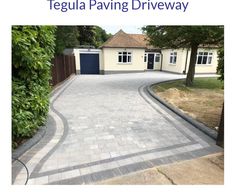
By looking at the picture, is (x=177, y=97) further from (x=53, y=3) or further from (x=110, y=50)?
(x=110, y=50)

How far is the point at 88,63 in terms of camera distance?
20781 mm

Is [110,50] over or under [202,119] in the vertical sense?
over

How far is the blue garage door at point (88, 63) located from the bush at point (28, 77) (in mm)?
16008

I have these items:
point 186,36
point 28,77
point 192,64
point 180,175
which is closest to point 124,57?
point 192,64

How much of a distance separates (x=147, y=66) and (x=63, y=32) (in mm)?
14275

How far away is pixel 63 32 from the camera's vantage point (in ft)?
38.5

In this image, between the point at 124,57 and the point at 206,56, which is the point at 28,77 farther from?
the point at 206,56

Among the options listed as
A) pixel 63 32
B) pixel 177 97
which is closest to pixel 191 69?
pixel 177 97

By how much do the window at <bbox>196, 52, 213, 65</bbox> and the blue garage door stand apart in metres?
10.8

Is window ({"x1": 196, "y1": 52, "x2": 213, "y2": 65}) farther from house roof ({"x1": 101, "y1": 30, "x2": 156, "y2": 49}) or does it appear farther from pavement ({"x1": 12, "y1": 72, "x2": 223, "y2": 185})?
pavement ({"x1": 12, "y1": 72, "x2": 223, "y2": 185})

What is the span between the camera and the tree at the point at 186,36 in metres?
9.02

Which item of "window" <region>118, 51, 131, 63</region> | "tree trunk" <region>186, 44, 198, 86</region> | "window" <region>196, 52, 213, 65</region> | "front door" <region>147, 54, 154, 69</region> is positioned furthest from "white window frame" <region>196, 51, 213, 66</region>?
"tree trunk" <region>186, 44, 198, 86</region>

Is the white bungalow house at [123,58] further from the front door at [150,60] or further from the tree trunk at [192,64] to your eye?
the tree trunk at [192,64]
